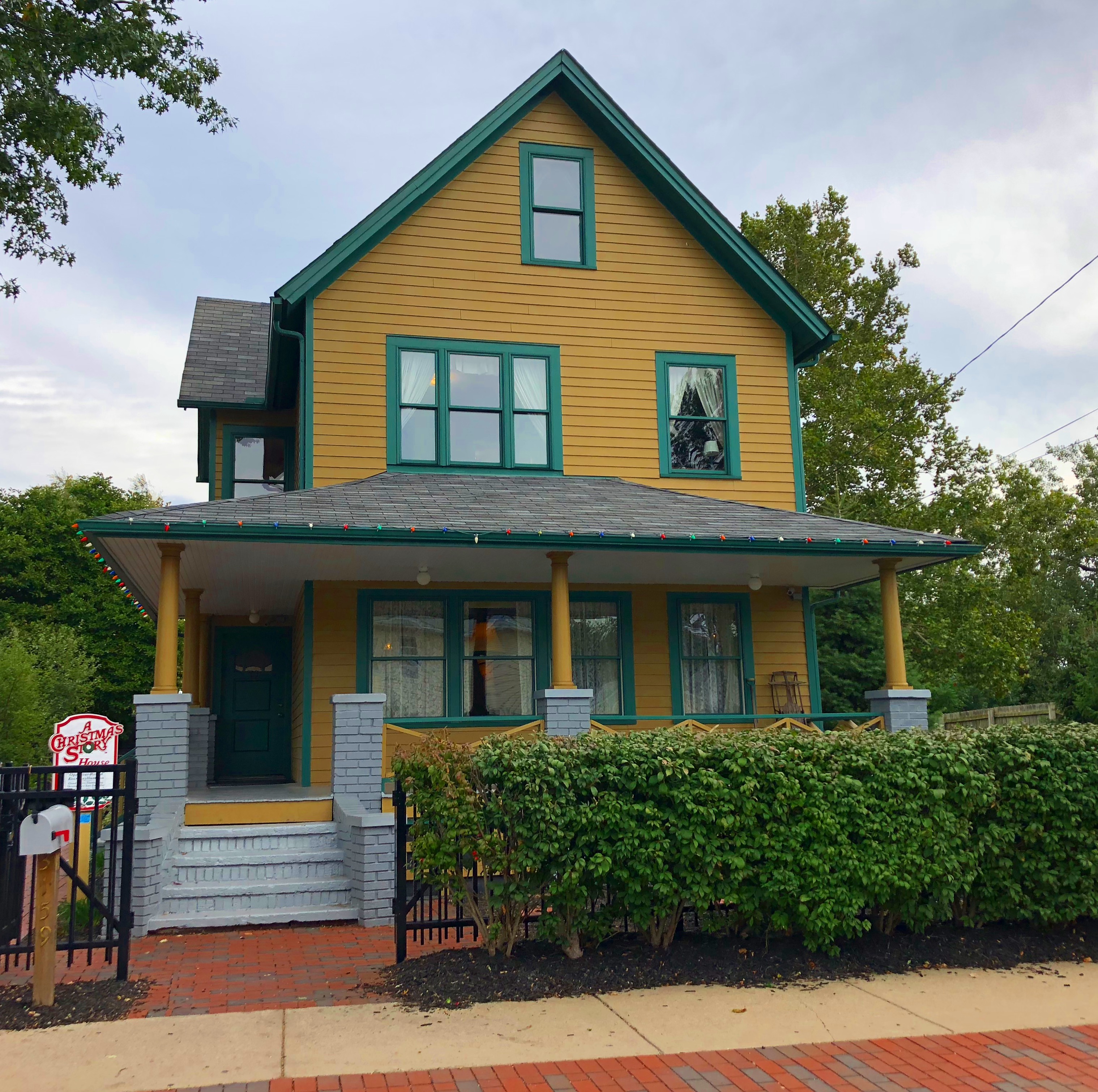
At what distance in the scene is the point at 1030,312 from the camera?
21.6 metres

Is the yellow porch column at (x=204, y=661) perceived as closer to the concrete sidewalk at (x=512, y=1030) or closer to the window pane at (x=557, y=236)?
the window pane at (x=557, y=236)

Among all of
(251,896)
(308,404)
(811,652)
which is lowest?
(251,896)

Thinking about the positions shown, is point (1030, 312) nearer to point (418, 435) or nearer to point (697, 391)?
point (697, 391)

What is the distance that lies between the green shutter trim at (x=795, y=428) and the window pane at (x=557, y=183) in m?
3.45

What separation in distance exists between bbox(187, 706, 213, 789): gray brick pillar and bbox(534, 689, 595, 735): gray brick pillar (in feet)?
16.7

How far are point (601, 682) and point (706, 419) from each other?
3801 mm

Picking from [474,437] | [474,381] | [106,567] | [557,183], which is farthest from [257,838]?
[557,183]

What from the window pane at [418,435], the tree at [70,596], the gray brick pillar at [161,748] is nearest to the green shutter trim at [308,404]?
the window pane at [418,435]

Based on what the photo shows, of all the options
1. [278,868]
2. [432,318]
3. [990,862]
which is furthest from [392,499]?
[990,862]

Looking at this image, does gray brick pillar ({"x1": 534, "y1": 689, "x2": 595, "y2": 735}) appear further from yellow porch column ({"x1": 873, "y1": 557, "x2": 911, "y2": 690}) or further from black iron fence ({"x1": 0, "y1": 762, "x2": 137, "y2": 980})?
black iron fence ({"x1": 0, "y1": 762, "x2": 137, "y2": 980})

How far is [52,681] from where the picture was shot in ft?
89.5

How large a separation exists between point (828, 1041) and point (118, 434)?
5281cm

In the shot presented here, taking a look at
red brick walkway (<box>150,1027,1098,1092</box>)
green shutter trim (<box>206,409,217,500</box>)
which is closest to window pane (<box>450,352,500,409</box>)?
green shutter trim (<box>206,409,217,500</box>)

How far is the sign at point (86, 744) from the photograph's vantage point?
14.2 metres
